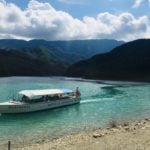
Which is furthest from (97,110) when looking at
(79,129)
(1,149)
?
(1,149)

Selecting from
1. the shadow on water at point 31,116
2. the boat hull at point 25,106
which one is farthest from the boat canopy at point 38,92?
the shadow on water at point 31,116

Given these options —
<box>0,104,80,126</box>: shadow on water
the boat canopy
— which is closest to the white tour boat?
the boat canopy

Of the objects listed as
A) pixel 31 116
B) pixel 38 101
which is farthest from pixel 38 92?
pixel 31 116

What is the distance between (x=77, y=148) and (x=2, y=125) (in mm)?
21451

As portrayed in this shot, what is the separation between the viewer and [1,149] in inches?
1120

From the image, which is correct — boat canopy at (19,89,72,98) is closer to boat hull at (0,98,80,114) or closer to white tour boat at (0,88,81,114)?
white tour boat at (0,88,81,114)

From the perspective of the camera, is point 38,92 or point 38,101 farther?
point 38,92

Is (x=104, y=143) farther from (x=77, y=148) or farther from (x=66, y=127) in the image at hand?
(x=66, y=127)

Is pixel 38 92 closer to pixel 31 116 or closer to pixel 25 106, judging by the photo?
pixel 25 106

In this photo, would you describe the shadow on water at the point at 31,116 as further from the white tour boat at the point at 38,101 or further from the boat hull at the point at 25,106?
the white tour boat at the point at 38,101

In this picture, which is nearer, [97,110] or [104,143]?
[104,143]

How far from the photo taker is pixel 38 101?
6088 cm

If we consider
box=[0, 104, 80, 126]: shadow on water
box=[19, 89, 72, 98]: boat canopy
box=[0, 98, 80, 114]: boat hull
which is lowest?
box=[0, 104, 80, 126]: shadow on water

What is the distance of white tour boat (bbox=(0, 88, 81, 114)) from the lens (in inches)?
2180
